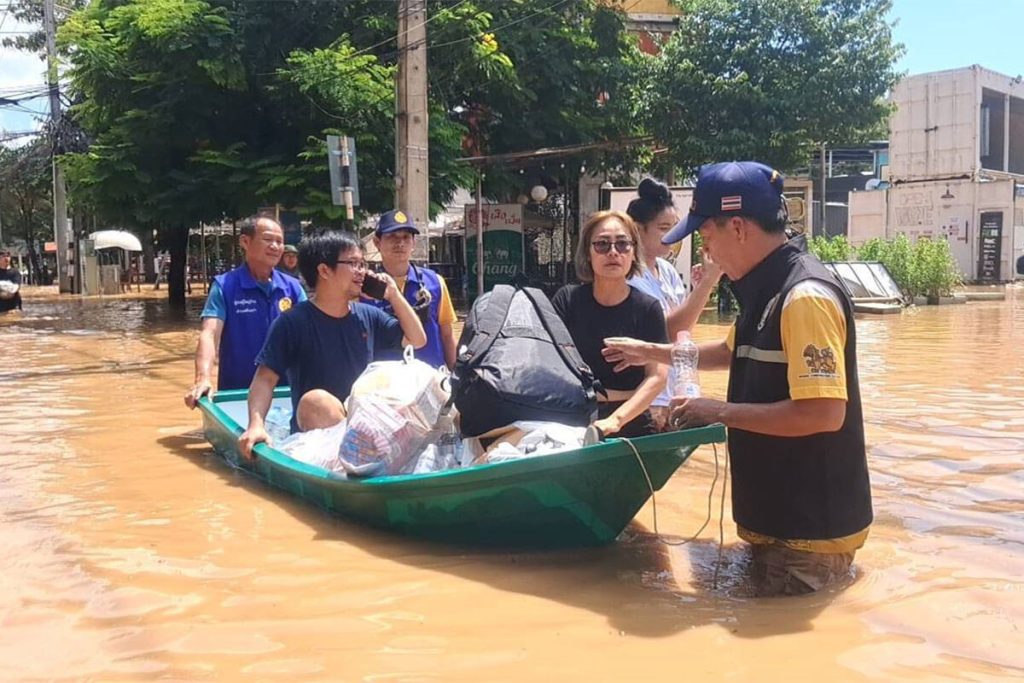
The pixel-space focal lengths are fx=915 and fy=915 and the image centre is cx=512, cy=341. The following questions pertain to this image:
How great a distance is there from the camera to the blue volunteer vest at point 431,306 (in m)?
5.18

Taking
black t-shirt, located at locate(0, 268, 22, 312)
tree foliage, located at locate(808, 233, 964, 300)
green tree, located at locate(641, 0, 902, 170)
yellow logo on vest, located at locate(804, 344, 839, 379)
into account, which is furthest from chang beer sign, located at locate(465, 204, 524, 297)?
yellow logo on vest, located at locate(804, 344, 839, 379)

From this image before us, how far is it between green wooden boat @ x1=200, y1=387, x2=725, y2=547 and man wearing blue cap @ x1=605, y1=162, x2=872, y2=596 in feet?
0.65

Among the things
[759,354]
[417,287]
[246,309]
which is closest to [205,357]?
[246,309]

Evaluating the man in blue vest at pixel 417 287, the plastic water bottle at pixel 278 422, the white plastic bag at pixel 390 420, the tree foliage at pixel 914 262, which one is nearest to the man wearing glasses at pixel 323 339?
the man in blue vest at pixel 417 287

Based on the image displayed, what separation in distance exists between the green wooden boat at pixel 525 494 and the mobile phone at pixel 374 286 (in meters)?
0.94

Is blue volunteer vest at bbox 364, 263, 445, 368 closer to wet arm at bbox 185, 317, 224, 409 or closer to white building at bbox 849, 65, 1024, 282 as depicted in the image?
wet arm at bbox 185, 317, 224, 409

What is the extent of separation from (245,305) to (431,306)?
1.40 meters

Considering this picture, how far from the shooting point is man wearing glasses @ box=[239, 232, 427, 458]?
4.66 m

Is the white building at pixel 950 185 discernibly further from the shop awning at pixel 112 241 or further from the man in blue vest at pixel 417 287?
the man in blue vest at pixel 417 287

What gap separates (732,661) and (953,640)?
816mm

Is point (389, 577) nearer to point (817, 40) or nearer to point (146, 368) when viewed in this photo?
point (146, 368)

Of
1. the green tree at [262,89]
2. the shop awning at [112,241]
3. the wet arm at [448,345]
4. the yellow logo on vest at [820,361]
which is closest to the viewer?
the yellow logo on vest at [820,361]

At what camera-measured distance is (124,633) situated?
10.5 ft

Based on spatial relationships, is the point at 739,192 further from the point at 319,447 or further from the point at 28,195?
the point at 28,195
